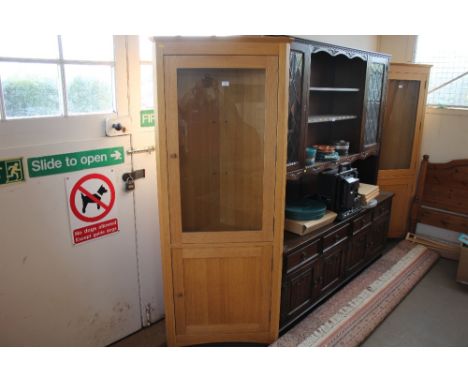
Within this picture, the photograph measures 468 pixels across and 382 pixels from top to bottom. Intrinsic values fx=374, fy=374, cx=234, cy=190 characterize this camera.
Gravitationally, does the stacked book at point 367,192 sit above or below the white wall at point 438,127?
below

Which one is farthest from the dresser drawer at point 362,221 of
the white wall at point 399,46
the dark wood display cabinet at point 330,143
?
the white wall at point 399,46

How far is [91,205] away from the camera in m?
2.22

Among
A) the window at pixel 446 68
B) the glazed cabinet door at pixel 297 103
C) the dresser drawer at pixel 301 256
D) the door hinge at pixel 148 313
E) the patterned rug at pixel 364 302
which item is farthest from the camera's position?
the window at pixel 446 68

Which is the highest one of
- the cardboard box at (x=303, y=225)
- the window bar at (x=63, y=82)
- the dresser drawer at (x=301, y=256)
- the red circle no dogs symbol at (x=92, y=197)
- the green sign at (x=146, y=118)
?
the window bar at (x=63, y=82)

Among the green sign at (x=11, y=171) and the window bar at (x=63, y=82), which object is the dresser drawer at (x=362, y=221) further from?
the green sign at (x=11, y=171)

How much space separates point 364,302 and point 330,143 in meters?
1.36

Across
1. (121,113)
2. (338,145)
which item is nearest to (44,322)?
(121,113)

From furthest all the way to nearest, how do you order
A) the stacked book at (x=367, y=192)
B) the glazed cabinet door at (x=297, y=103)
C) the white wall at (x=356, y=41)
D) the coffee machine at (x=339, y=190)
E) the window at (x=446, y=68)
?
the window at (x=446, y=68)
the white wall at (x=356, y=41)
the stacked book at (x=367, y=192)
the coffee machine at (x=339, y=190)
the glazed cabinet door at (x=297, y=103)

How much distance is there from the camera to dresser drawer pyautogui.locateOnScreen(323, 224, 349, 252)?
8.87ft

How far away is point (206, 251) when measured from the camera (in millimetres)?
2154

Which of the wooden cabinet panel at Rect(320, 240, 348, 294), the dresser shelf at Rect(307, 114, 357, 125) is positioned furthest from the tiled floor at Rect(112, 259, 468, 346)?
the dresser shelf at Rect(307, 114, 357, 125)

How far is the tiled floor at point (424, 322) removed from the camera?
8.38 ft

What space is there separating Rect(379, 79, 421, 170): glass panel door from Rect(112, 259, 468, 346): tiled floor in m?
1.22

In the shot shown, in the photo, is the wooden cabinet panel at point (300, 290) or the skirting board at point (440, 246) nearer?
the wooden cabinet panel at point (300, 290)
